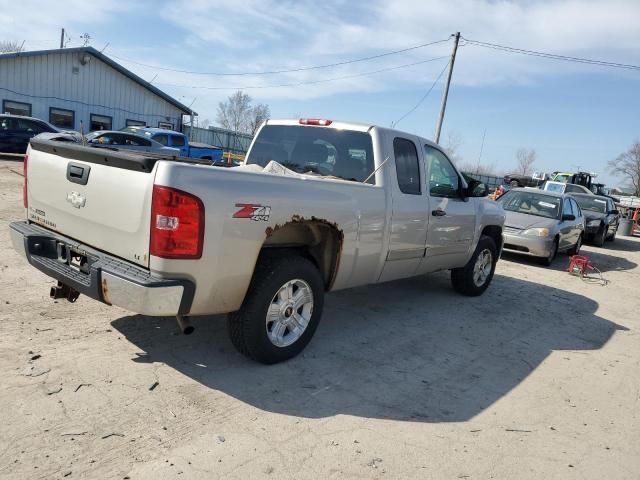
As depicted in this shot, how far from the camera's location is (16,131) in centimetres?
1795

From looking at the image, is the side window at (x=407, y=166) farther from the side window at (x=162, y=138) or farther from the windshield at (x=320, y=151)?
the side window at (x=162, y=138)

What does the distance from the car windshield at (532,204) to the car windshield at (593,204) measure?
20.4 feet

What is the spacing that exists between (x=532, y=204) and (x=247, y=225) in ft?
32.2

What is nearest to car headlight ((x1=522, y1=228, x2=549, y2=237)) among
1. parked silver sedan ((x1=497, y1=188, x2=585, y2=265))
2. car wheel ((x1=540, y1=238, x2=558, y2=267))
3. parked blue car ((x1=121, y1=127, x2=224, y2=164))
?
parked silver sedan ((x1=497, y1=188, x2=585, y2=265))

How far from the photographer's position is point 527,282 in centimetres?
855

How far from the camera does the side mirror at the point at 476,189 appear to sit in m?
5.98

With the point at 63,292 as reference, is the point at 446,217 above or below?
above

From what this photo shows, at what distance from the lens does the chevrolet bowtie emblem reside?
3.42 metres

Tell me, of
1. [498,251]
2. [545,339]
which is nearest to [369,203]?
[545,339]

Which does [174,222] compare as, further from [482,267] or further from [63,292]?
[482,267]

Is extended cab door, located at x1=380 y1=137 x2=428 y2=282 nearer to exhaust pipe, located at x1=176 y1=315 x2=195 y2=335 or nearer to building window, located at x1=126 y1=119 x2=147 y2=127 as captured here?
exhaust pipe, located at x1=176 y1=315 x2=195 y2=335

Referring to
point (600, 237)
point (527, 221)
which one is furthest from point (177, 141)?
point (600, 237)

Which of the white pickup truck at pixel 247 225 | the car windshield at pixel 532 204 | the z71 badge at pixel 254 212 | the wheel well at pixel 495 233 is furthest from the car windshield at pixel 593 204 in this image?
the z71 badge at pixel 254 212

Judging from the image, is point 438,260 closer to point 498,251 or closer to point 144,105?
point 498,251
